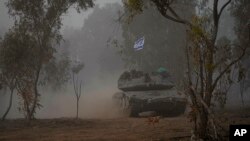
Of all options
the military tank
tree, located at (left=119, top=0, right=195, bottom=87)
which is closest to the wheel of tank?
the military tank

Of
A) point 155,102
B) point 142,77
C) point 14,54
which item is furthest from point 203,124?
point 14,54

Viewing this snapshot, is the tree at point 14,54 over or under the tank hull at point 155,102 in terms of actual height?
over

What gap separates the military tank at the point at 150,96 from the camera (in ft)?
61.6

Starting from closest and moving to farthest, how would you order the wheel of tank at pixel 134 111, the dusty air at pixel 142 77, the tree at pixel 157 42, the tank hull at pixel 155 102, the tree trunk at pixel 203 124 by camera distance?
the tree trunk at pixel 203 124, the dusty air at pixel 142 77, the tank hull at pixel 155 102, the wheel of tank at pixel 134 111, the tree at pixel 157 42

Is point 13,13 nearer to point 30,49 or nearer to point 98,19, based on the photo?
point 30,49

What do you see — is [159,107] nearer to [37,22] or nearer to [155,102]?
[155,102]

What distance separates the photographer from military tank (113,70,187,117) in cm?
1877

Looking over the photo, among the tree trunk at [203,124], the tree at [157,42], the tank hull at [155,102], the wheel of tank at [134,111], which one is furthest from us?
the tree at [157,42]

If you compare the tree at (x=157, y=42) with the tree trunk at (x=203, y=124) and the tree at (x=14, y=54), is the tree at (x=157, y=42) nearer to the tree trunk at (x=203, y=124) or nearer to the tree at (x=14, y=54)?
the tree at (x=14, y=54)

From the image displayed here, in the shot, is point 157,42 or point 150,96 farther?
point 157,42

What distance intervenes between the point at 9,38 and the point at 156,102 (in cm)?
904

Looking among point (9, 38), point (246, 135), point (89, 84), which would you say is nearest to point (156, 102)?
point (9, 38)

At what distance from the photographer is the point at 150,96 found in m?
19.1

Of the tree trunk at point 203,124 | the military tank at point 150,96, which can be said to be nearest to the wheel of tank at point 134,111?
the military tank at point 150,96
